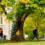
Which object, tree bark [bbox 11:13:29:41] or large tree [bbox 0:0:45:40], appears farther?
tree bark [bbox 11:13:29:41]

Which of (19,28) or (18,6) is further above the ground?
(18,6)

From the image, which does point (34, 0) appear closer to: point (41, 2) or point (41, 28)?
point (41, 2)

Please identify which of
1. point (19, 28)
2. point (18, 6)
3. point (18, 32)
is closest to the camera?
point (18, 6)

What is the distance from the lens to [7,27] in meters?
40.3

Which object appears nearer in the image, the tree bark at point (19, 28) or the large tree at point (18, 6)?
the large tree at point (18, 6)

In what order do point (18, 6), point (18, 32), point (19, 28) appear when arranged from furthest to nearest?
point (19, 28) < point (18, 32) < point (18, 6)

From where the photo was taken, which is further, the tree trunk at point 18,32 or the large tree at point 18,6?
the tree trunk at point 18,32

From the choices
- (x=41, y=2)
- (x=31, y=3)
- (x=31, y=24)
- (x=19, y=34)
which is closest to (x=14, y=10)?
(x=31, y=3)

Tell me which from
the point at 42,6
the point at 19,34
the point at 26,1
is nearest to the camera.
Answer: the point at 26,1

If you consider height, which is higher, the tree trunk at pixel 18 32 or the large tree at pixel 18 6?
the large tree at pixel 18 6

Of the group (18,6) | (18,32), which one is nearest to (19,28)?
(18,32)

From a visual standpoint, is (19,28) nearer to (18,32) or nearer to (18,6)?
(18,32)

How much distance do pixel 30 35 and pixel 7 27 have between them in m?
9.28

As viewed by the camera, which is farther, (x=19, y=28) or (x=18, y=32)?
(x=19, y=28)
